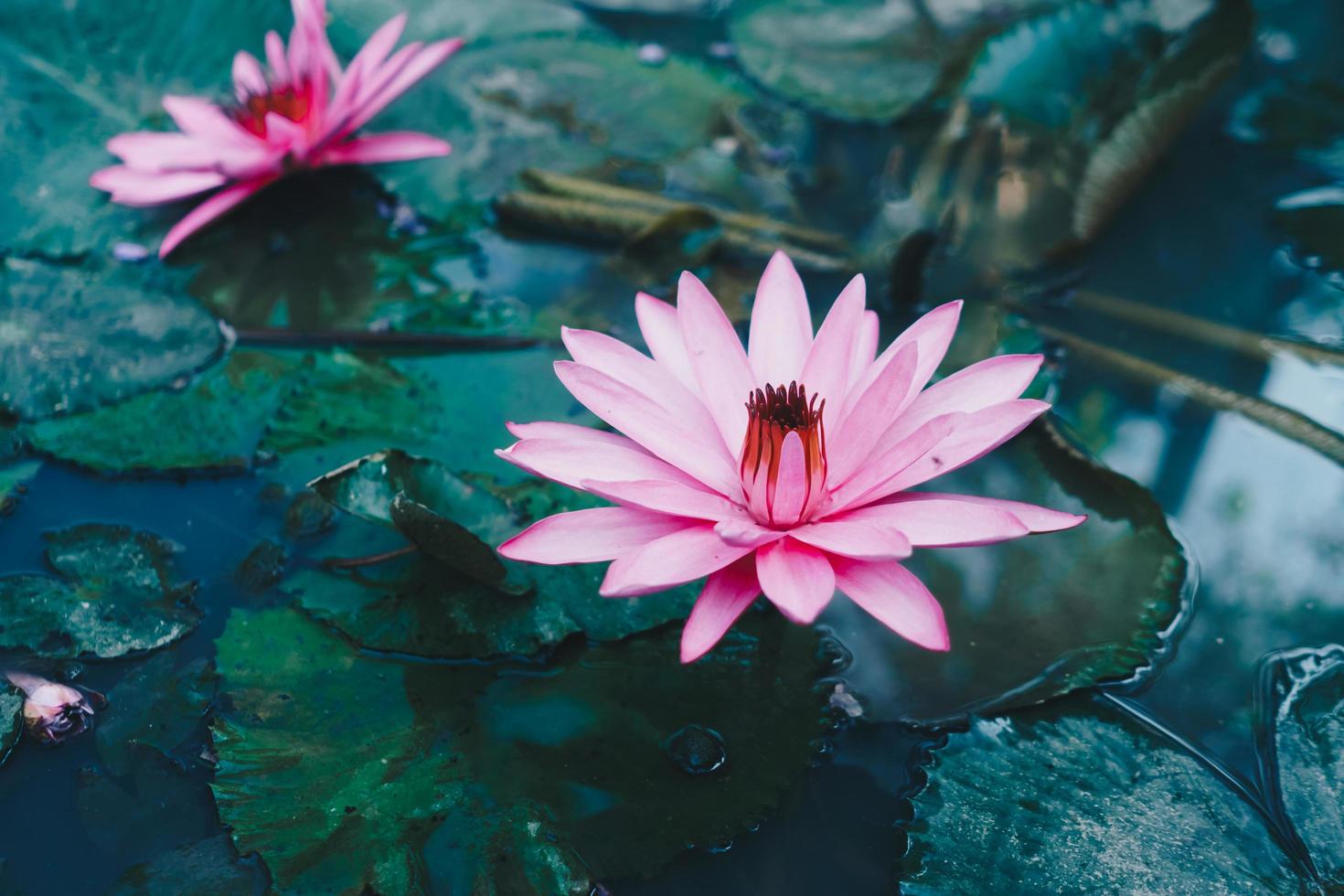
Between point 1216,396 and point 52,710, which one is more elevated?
point 1216,396

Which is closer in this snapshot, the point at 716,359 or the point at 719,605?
the point at 719,605

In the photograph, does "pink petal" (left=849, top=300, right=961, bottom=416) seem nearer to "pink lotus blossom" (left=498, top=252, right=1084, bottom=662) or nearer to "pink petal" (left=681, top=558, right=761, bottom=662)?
"pink lotus blossom" (left=498, top=252, right=1084, bottom=662)

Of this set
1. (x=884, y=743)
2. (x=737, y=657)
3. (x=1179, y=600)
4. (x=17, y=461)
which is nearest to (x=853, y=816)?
(x=884, y=743)

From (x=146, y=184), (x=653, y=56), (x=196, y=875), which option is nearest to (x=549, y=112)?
(x=653, y=56)

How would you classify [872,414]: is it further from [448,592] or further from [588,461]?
[448,592]

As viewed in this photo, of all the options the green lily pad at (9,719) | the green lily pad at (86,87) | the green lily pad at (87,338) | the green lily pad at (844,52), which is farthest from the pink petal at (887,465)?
the green lily pad at (86,87)

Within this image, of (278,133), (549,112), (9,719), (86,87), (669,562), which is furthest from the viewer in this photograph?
(549,112)

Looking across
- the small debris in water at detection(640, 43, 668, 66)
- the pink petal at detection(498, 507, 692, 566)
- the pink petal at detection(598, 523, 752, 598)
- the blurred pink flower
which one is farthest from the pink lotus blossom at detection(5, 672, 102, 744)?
the small debris in water at detection(640, 43, 668, 66)
